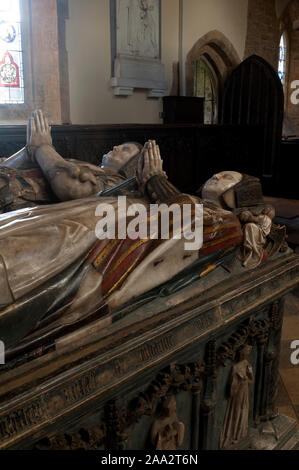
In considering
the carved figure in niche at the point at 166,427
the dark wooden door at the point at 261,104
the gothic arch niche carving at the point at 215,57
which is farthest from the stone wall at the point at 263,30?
the carved figure in niche at the point at 166,427

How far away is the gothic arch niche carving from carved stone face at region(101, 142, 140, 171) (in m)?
6.12

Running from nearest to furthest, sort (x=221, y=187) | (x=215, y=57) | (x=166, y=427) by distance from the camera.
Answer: (x=166, y=427) < (x=221, y=187) < (x=215, y=57)

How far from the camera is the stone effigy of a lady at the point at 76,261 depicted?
1290mm

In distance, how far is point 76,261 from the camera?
144 cm

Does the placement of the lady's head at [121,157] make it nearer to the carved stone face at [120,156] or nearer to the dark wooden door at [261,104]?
the carved stone face at [120,156]

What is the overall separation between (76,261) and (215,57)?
344 inches

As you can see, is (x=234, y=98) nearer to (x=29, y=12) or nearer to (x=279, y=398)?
(x=29, y=12)

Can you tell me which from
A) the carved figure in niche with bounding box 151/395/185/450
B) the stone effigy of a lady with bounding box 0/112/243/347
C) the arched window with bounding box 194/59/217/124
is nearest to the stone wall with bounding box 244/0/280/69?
the arched window with bounding box 194/59/217/124

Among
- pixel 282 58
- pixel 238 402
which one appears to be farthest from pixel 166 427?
pixel 282 58

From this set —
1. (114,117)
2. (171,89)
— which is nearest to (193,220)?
(114,117)

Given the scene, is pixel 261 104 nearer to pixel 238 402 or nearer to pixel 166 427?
pixel 238 402

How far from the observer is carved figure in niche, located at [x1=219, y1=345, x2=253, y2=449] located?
193cm

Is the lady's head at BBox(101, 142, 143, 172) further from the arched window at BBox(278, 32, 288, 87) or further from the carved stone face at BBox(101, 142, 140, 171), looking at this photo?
the arched window at BBox(278, 32, 288, 87)

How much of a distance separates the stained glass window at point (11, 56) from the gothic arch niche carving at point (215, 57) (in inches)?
134
